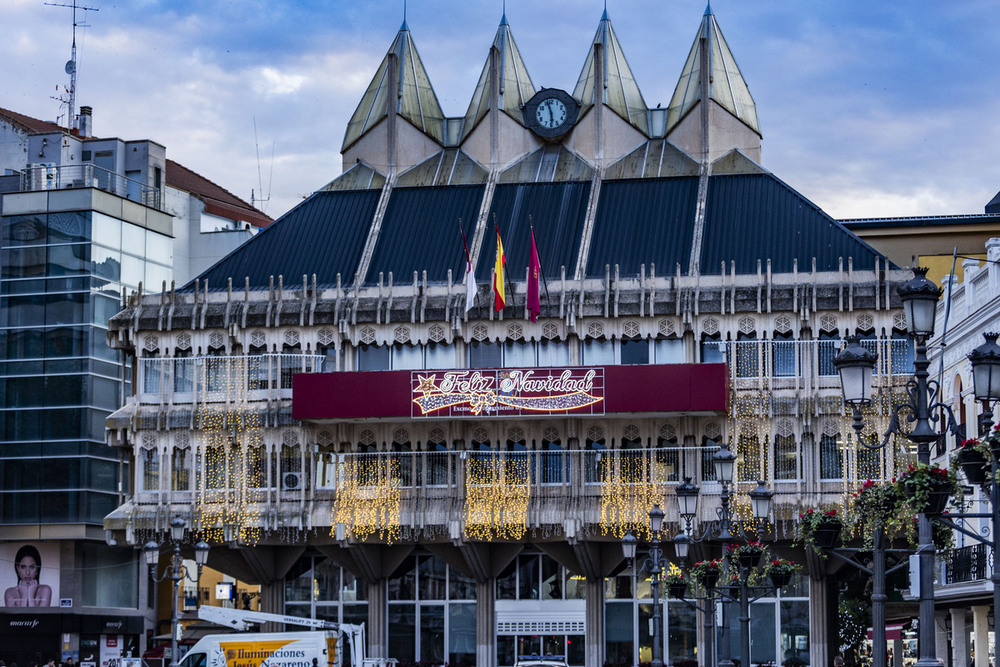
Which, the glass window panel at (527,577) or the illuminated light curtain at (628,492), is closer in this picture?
the illuminated light curtain at (628,492)

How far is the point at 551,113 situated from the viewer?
7475 cm

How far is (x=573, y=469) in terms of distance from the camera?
6531 centimetres

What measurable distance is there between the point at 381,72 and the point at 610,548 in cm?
2520

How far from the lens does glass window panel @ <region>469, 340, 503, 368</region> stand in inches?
2618

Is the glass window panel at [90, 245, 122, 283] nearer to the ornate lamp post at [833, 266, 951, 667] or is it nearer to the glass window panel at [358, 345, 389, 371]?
the glass window panel at [358, 345, 389, 371]

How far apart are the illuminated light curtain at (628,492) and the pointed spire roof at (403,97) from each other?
19.1 meters

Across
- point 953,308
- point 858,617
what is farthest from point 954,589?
point 858,617

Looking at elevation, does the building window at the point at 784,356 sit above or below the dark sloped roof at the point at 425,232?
below

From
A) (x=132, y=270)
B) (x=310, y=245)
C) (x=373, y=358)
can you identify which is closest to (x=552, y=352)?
(x=373, y=358)

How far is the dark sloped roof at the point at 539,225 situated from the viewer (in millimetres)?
68438

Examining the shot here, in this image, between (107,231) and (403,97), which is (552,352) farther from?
(107,231)

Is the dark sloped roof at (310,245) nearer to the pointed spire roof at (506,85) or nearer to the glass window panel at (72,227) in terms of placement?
Result: the pointed spire roof at (506,85)

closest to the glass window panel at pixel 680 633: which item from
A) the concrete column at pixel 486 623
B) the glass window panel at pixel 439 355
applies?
the concrete column at pixel 486 623

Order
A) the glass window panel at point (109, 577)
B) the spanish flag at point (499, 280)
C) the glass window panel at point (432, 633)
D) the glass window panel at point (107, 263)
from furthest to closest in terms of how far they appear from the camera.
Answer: the glass window panel at point (109, 577) → the glass window panel at point (107, 263) → the glass window panel at point (432, 633) → the spanish flag at point (499, 280)
